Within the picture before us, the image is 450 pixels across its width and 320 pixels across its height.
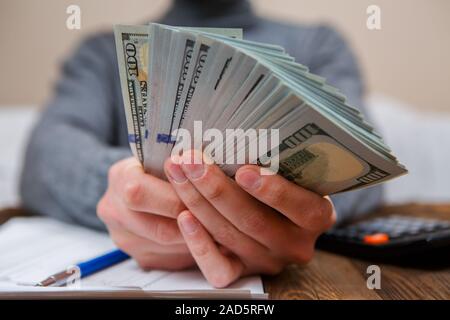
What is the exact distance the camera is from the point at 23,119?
159 cm

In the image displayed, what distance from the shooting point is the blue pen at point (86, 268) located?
43cm

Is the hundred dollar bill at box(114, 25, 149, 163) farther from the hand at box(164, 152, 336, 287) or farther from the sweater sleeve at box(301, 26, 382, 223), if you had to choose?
the sweater sleeve at box(301, 26, 382, 223)

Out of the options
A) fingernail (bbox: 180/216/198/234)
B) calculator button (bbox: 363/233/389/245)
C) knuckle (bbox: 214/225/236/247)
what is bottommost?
calculator button (bbox: 363/233/389/245)

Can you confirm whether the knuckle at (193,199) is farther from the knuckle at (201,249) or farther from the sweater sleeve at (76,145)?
the sweater sleeve at (76,145)

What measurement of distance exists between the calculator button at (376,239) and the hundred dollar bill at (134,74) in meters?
0.29

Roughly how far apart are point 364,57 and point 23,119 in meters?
1.19

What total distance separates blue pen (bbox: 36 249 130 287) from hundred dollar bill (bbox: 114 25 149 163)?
0.49ft

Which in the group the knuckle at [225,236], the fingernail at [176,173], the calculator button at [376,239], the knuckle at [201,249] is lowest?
the calculator button at [376,239]

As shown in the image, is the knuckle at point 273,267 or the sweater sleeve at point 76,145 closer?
the knuckle at point 273,267

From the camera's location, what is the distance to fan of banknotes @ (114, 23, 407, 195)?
340mm

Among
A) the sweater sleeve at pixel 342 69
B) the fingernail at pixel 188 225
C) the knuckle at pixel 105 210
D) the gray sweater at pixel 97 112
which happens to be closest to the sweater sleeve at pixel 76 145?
the gray sweater at pixel 97 112

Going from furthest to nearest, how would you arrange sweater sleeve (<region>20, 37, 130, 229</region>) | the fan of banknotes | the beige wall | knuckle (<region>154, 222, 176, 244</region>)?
the beige wall → sweater sleeve (<region>20, 37, 130, 229</region>) → knuckle (<region>154, 222, 176, 244</region>) → the fan of banknotes

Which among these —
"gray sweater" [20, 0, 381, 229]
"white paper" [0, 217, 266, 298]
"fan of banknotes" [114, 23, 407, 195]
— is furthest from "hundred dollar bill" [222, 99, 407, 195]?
"gray sweater" [20, 0, 381, 229]

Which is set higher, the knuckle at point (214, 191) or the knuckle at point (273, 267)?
the knuckle at point (214, 191)
